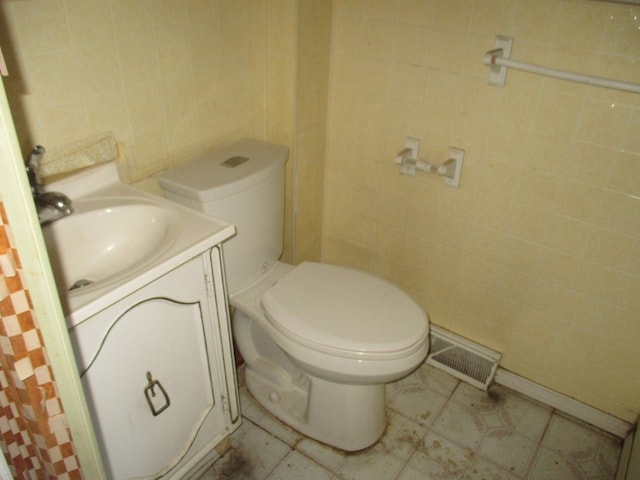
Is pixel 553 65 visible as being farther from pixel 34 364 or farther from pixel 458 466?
pixel 34 364

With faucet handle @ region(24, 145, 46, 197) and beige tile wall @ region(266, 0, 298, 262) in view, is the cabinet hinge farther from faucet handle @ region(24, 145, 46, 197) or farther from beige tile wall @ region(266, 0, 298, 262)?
beige tile wall @ region(266, 0, 298, 262)

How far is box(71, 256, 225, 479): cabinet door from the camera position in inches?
42.3

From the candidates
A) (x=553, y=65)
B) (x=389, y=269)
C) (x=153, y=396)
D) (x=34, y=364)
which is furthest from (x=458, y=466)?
(x=34, y=364)

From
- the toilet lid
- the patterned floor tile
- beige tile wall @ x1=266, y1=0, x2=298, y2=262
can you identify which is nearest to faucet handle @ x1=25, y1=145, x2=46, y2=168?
the toilet lid

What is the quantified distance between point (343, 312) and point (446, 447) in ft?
1.93

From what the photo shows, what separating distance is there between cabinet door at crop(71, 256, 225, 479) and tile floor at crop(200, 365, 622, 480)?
0.30 metres

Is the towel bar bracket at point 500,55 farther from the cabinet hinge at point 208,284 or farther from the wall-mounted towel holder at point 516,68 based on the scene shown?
the cabinet hinge at point 208,284

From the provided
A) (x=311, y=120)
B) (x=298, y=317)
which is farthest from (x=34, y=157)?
(x=311, y=120)

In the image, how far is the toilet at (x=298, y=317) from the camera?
4.59 feet

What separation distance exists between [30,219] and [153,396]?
2.36 feet

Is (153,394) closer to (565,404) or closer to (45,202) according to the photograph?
(45,202)

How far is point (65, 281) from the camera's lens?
45.1 inches

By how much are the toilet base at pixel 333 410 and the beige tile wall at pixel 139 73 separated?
82 centimetres

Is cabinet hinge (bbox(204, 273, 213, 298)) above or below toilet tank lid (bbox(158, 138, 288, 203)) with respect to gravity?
below
